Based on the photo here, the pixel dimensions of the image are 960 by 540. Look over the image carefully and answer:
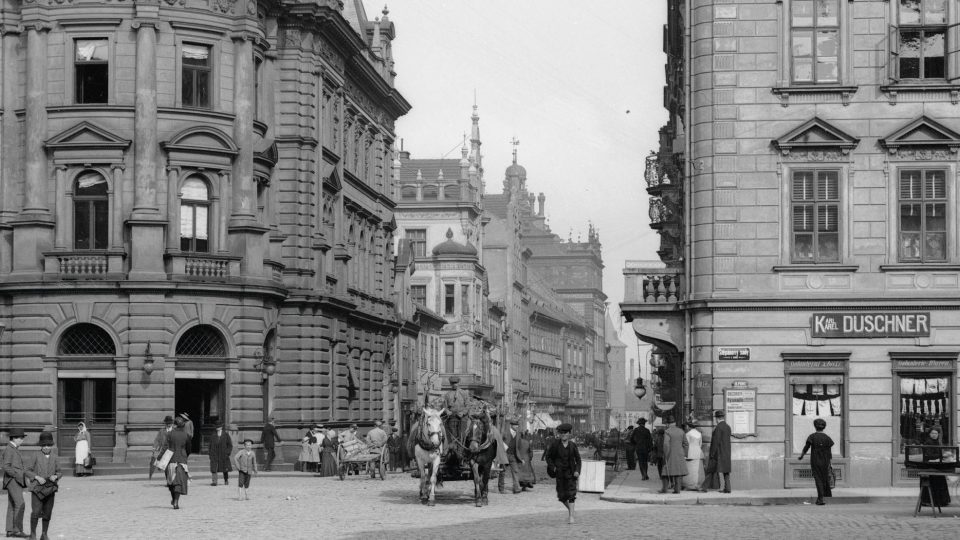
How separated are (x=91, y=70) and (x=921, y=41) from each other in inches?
926

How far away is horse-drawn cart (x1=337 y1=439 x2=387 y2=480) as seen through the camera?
1638 inches

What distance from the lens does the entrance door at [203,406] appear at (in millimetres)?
45344

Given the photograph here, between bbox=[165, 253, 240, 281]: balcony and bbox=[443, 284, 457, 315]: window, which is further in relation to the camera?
bbox=[443, 284, 457, 315]: window

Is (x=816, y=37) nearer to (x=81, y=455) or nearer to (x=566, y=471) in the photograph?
(x=566, y=471)

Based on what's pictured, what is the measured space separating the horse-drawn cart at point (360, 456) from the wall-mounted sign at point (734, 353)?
11.8 meters

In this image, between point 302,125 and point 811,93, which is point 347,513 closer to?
point 811,93

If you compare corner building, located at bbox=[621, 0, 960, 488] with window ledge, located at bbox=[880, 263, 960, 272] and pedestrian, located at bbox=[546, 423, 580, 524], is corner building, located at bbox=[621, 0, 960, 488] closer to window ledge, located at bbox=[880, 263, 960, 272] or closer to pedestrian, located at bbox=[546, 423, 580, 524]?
window ledge, located at bbox=[880, 263, 960, 272]

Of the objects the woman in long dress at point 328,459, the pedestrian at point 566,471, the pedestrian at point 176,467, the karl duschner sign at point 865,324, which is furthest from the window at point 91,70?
the pedestrian at point 566,471

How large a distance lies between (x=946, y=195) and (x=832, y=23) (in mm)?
4495

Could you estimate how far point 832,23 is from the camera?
33.7 metres

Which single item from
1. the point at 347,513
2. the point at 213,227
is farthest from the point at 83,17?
the point at 347,513

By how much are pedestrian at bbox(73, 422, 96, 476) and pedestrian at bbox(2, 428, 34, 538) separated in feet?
62.2

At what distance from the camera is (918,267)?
33188mm

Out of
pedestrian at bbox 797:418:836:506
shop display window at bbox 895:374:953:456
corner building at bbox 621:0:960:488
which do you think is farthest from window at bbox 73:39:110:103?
pedestrian at bbox 797:418:836:506
